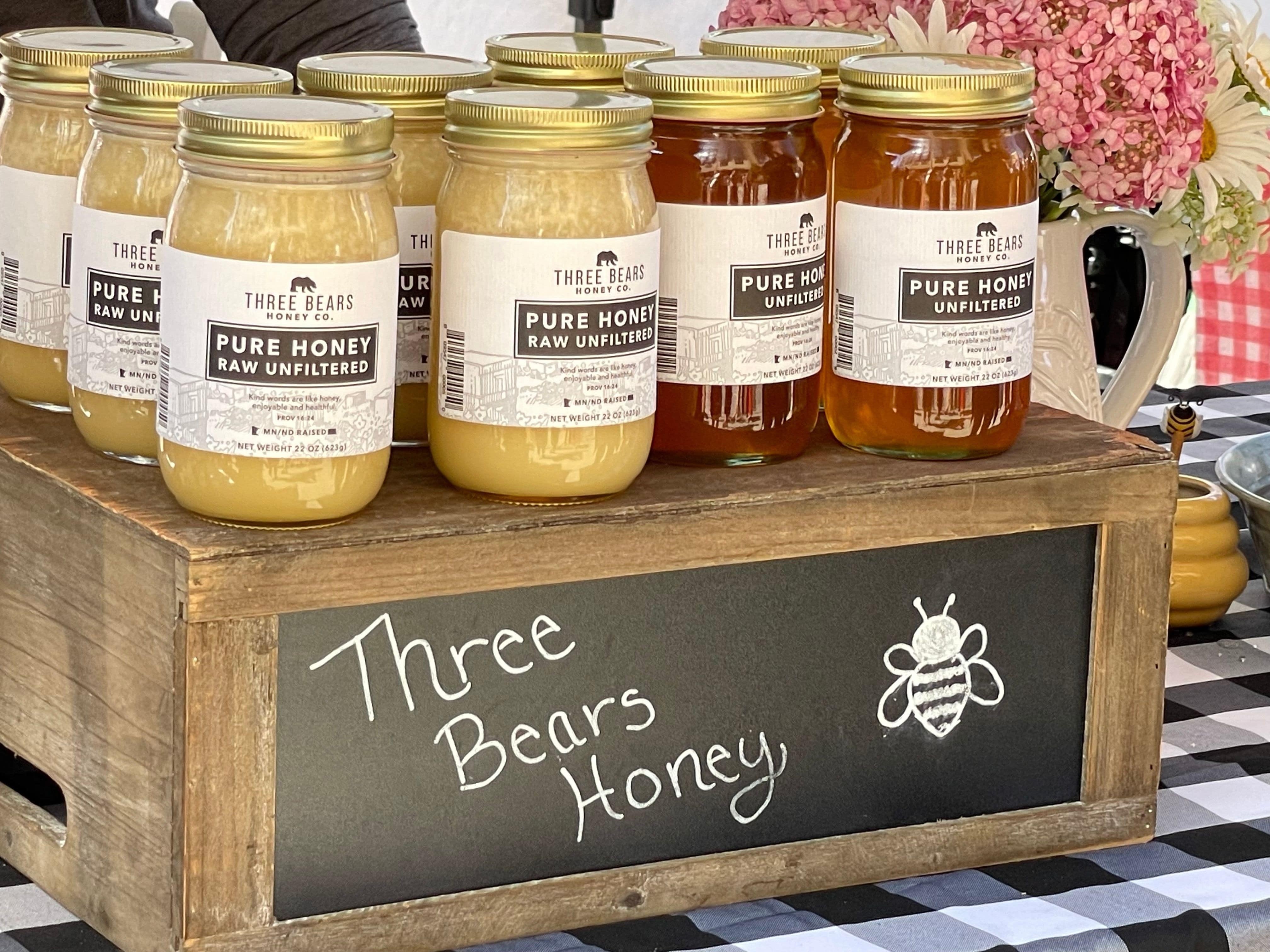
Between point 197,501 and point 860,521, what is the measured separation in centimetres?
34

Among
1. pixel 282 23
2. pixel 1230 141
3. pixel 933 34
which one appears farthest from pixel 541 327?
pixel 282 23

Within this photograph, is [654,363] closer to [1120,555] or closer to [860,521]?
[860,521]

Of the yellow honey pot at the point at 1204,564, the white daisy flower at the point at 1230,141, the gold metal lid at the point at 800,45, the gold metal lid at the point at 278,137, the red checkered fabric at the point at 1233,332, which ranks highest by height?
the gold metal lid at the point at 800,45

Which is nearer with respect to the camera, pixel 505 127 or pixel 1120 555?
pixel 505 127

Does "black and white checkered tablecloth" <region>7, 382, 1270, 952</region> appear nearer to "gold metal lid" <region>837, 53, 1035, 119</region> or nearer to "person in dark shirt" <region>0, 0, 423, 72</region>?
"gold metal lid" <region>837, 53, 1035, 119</region>

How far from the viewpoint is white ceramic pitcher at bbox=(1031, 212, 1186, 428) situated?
125cm

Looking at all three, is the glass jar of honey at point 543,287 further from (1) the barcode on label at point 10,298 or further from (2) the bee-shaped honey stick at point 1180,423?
(2) the bee-shaped honey stick at point 1180,423

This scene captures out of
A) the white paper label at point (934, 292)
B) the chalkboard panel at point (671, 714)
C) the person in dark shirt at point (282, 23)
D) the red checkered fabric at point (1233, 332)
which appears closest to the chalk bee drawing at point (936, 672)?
the chalkboard panel at point (671, 714)

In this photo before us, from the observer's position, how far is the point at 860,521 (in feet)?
3.10

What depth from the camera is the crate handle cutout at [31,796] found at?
3.06 feet

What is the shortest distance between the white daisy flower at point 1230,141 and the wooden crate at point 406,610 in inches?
12.6

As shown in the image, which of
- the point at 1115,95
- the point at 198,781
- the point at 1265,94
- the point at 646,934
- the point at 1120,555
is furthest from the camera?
the point at 1265,94

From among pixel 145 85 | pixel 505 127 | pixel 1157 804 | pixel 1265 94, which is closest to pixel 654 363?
pixel 505 127

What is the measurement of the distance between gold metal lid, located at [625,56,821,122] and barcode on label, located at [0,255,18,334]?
13.4 inches
